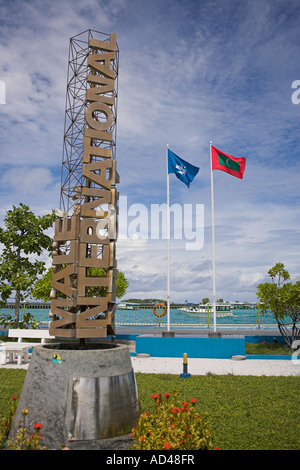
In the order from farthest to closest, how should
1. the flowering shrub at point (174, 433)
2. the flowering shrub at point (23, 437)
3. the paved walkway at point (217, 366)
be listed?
the paved walkway at point (217, 366)
the flowering shrub at point (174, 433)
the flowering shrub at point (23, 437)

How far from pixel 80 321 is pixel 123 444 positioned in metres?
2.02

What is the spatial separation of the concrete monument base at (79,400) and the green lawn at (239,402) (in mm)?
1083

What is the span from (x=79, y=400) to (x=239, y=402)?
14.7 ft

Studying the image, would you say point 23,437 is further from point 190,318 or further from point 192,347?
point 190,318

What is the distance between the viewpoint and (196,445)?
14.9 ft

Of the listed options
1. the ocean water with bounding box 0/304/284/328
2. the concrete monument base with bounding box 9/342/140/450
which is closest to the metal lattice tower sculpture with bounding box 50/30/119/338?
the concrete monument base with bounding box 9/342/140/450

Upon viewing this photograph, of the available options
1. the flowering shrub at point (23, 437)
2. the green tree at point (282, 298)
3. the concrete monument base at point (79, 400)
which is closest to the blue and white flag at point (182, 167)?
the green tree at point (282, 298)

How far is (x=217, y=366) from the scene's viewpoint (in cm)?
1266

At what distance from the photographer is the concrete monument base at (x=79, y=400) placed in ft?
16.3

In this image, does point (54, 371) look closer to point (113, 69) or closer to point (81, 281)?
point (81, 281)

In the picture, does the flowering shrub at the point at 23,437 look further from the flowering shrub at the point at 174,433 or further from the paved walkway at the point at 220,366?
the paved walkway at the point at 220,366

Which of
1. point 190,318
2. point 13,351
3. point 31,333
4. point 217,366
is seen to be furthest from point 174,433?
point 190,318

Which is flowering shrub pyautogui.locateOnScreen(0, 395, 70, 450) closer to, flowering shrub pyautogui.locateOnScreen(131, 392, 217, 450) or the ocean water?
flowering shrub pyautogui.locateOnScreen(131, 392, 217, 450)
